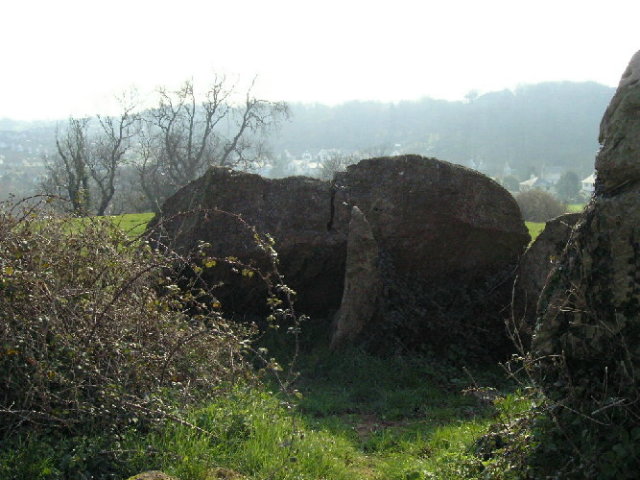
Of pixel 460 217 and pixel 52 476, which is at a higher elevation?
pixel 460 217

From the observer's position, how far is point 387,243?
9945 mm

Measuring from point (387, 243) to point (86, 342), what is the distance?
5.48 m

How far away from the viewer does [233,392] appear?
20.4 feet

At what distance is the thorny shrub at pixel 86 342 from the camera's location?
5094 mm

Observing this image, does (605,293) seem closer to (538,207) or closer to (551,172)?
(538,207)

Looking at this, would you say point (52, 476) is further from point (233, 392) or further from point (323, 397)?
point (323, 397)

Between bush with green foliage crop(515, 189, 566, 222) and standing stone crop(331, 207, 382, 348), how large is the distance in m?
30.5

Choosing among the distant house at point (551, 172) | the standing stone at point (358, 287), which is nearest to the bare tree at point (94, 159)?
the standing stone at point (358, 287)

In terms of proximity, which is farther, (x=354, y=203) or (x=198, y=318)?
(x=354, y=203)

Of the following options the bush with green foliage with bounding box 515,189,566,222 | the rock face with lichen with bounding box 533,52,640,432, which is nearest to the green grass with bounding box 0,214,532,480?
the rock face with lichen with bounding box 533,52,640,432

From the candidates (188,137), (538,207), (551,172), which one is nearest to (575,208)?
(538,207)

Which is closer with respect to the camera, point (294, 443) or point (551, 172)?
point (294, 443)

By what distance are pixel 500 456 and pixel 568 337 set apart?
3.18 feet

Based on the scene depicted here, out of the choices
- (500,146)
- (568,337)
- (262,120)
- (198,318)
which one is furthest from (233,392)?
(500,146)
